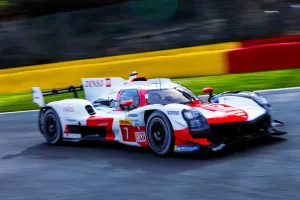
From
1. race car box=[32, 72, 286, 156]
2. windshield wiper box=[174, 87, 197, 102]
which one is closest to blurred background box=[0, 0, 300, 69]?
race car box=[32, 72, 286, 156]

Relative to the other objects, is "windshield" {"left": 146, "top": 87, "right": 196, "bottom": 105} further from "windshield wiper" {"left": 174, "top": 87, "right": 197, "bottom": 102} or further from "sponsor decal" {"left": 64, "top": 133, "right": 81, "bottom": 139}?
"sponsor decal" {"left": 64, "top": 133, "right": 81, "bottom": 139}

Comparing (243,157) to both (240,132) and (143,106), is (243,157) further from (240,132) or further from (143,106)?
(143,106)

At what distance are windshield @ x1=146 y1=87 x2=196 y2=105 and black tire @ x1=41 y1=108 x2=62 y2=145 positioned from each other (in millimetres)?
1855

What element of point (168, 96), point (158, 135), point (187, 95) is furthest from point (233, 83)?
point (158, 135)

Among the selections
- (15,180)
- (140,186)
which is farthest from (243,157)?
(15,180)

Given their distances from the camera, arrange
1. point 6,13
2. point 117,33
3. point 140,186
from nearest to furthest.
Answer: point 140,186
point 117,33
point 6,13

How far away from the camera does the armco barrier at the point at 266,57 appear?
14.1 m

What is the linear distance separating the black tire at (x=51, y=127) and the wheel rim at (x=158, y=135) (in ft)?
7.30

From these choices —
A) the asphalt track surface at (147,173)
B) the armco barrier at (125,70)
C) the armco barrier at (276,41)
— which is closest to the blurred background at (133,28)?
the armco barrier at (276,41)

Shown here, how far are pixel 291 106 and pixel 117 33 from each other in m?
10.6

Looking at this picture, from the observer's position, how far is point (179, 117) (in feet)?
21.9

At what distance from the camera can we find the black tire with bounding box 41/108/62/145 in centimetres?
877

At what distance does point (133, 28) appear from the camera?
1955cm

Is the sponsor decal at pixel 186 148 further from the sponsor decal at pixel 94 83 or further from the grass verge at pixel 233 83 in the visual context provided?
the grass verge at pixel 233 83
